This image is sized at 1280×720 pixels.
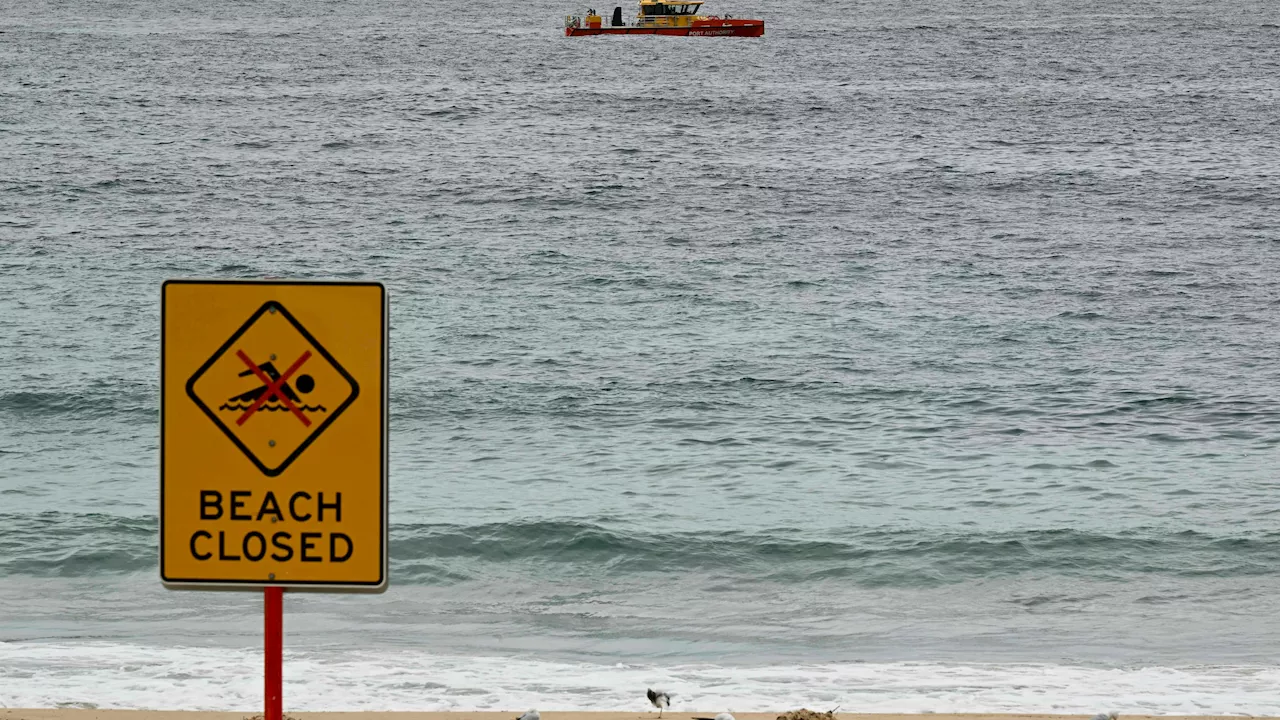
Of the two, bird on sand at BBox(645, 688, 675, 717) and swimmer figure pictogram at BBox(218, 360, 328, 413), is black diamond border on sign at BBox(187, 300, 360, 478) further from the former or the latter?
bird on sand at BBox(645, 688, 675, 717)

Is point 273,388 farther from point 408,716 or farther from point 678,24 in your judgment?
point 678,24

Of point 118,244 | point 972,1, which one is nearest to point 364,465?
point 118,244

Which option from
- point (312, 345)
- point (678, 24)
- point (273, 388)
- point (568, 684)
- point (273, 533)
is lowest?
point (568, 684)

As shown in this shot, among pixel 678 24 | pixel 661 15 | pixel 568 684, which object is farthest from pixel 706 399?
pixel 661 15

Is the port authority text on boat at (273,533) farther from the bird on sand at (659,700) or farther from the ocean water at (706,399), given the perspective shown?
the ocean water at (706,399)

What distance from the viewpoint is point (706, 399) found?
824 inches

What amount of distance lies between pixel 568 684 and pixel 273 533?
6273mm

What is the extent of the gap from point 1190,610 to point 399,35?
90.0 m

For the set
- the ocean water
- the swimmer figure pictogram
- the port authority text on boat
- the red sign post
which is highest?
the swimmer figure pictogram

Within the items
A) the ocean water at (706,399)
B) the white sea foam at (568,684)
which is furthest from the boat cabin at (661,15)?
the white sea foam at (568,684)

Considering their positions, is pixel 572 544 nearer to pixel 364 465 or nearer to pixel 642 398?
pixel 642 398

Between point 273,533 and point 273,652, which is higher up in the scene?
point 273,533

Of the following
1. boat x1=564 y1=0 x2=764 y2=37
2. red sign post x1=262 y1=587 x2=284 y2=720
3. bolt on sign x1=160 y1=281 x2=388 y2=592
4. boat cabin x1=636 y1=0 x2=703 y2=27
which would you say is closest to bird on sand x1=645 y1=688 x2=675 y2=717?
red sign post x1=262 y1=587 x2=284 y2=720

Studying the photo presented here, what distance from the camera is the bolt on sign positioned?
347cm
